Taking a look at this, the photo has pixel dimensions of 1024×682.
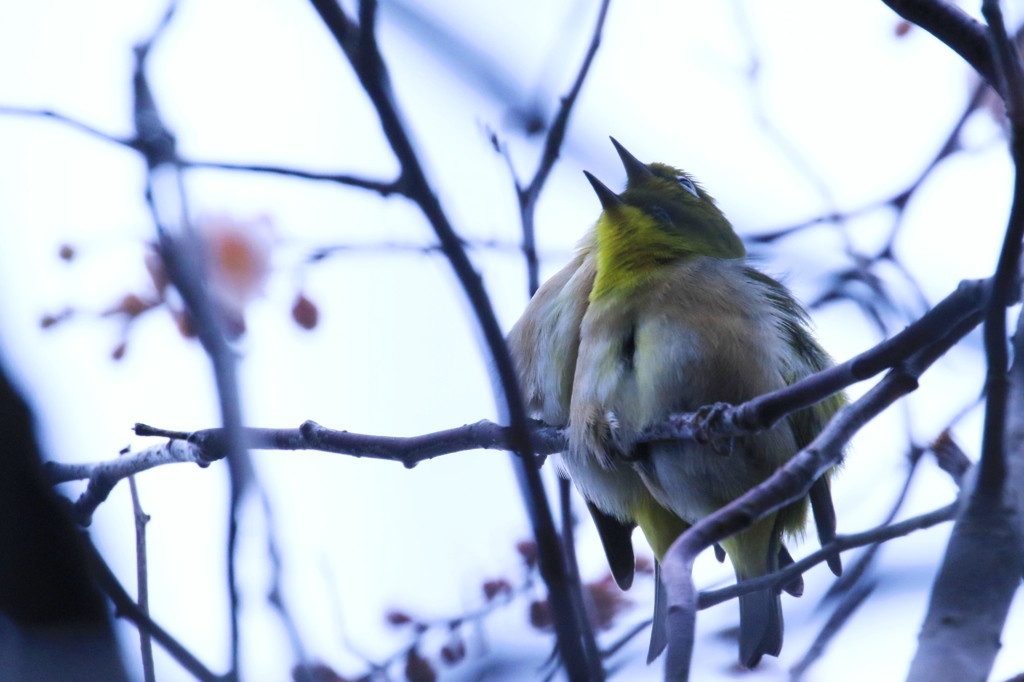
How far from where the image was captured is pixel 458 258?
1.63 metres

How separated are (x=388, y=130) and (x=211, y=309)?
0.65 meters

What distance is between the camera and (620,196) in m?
3.96

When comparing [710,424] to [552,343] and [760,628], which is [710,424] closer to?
[760,628]

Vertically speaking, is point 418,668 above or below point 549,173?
below

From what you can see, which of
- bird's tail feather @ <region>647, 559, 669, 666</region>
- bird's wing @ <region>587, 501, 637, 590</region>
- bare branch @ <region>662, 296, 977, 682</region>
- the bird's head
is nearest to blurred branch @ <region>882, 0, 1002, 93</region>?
bare branch @ <region>662, 296, 977, 682</region>

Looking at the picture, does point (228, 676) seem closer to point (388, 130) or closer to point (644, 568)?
point (388, 130)

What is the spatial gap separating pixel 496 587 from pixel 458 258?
290cm

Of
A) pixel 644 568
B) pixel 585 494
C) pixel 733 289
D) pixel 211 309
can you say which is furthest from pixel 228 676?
pixel 644 568

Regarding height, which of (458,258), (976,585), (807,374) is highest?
(807,374)

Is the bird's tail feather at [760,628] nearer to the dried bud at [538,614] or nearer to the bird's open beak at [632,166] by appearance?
the dried bud at [538,614]

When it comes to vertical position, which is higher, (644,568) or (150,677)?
(644,568)

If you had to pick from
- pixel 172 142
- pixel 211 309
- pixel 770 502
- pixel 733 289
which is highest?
pixel 172 142

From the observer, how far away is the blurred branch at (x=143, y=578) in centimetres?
194

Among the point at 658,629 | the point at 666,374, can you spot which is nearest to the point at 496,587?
the point at 658,629
